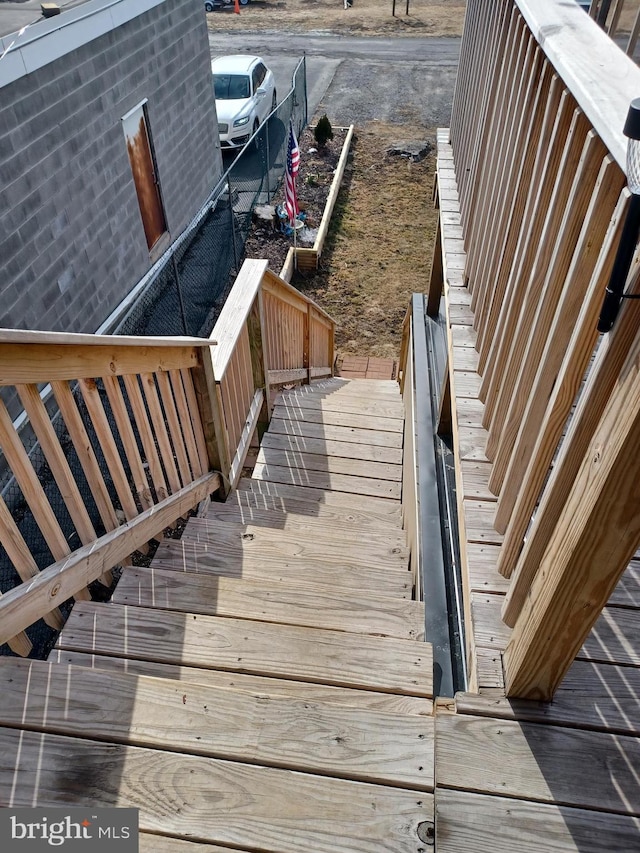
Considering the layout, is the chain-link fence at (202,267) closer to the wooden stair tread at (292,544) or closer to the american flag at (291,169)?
the american flag at (291,169)

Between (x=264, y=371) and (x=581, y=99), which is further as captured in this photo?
(x=264, y=371)

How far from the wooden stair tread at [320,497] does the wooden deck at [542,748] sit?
73.0 inches

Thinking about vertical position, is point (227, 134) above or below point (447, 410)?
below

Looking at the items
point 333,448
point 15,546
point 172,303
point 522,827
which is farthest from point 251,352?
point 172,303

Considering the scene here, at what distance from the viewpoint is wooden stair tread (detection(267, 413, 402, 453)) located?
15.5ft

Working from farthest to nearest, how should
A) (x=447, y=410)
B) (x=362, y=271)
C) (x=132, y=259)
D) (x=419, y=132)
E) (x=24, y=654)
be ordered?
(x=419, y=132) → (x=362, y=271) → (x=132, y=259) → (x=447, y=410) → (x=24, y=654)

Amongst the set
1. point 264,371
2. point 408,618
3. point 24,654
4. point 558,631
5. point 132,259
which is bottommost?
point 132,259

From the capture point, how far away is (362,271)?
930 centimetres

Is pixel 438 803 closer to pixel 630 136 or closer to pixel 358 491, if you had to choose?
pixel 630 136

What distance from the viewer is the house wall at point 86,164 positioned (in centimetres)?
488

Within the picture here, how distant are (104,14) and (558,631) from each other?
6.70 m

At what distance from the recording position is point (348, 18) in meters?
22.2

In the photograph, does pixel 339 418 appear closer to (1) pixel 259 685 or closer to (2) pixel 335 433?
(2) pixel 335 433

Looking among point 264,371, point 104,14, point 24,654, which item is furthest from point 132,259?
point 24,654
